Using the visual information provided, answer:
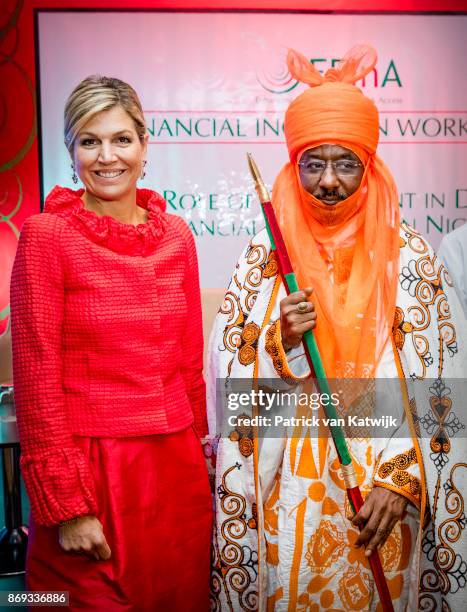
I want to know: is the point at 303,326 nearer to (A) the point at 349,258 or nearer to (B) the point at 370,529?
(A) the point at 349,258

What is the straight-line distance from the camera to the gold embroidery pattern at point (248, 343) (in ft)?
6.42

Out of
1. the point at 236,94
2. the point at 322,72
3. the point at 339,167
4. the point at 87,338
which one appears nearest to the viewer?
the point at 87,338

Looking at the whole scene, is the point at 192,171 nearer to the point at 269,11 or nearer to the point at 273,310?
the point at 269,11

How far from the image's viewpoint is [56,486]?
1.60 m

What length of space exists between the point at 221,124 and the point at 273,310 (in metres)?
1.46

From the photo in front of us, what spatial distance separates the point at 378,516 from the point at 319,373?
0.41 meters

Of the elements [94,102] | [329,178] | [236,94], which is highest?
[236,94]

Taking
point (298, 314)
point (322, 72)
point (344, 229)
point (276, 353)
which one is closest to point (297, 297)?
point (298, 314)

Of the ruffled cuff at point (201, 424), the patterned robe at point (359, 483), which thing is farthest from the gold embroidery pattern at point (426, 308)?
the ruffled cuff at point (201, 424)

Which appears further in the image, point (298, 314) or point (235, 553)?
point (235, 553)

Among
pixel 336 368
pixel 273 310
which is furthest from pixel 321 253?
pixel 336 368

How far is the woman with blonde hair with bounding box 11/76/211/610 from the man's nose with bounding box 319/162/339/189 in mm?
451

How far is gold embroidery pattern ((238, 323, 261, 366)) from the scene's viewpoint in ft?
6.42

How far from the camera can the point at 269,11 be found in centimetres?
309
